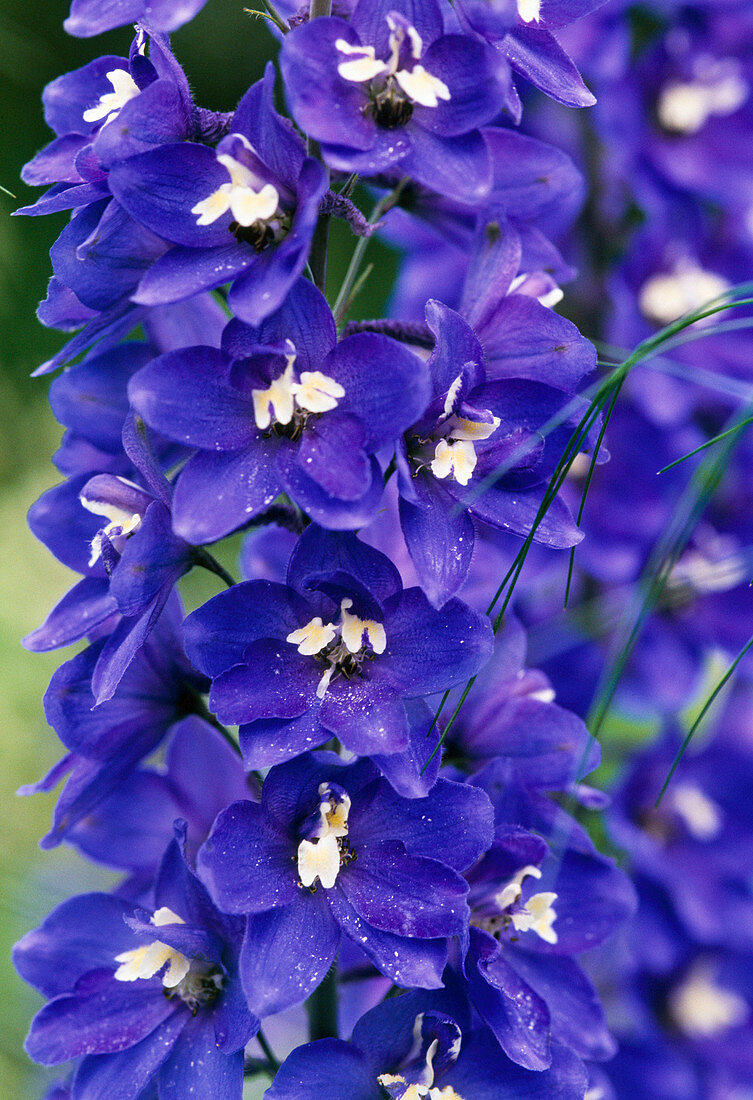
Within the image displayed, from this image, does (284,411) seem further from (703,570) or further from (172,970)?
(703,570)

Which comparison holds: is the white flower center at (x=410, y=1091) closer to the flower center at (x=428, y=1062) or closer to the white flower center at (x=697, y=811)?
the flower center at (x=428, y=1062)

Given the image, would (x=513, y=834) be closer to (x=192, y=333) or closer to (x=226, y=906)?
(x=226, y=906)

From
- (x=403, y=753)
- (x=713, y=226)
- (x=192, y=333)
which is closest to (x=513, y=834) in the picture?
(x=403, y=753)

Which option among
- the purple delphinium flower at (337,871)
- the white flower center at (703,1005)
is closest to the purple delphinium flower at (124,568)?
the purple delphinium flower at (337,871)

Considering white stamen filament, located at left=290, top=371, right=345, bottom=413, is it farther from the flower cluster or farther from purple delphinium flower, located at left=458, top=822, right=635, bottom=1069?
purple delphinium flower, located at left=458, top=822, right=635, bottom=1069

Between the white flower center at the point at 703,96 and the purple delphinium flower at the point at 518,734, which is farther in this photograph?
the white flower center at the point at 703,96

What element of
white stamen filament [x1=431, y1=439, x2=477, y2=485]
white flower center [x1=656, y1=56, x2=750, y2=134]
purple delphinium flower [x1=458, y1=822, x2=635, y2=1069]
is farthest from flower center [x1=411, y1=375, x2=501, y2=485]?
white flower center [x1=656, y1=56, x2=750, y2=134]
